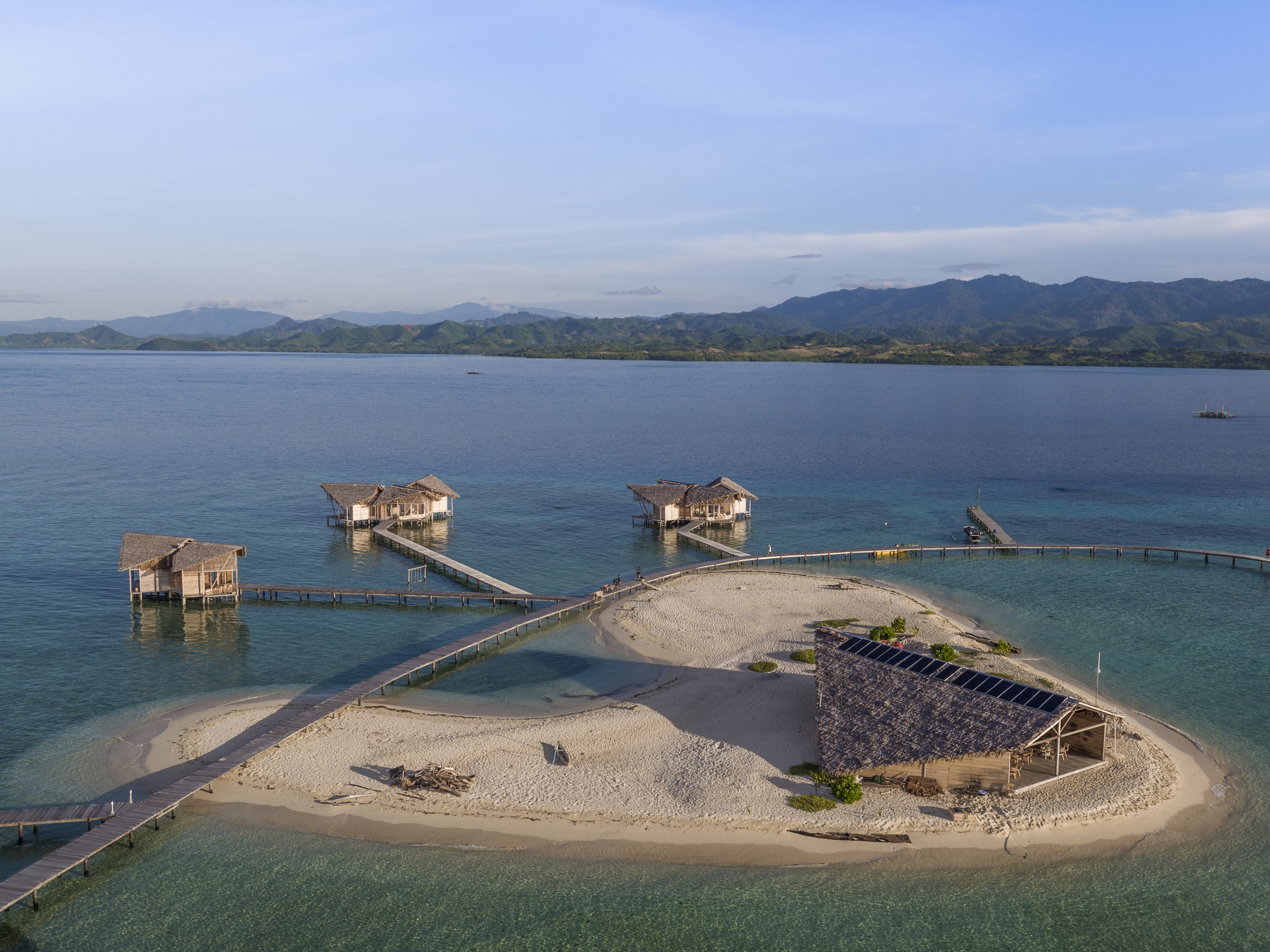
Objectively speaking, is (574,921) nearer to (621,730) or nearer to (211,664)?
(621,730)

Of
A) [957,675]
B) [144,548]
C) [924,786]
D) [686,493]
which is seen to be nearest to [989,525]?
[686,493]

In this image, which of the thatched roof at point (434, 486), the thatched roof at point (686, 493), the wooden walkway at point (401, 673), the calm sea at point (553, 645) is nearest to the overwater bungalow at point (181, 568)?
the calm sea at point (553, 645)

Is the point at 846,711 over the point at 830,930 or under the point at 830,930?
over

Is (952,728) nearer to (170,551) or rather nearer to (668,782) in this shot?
(668,782)

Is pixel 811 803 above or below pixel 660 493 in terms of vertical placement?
below

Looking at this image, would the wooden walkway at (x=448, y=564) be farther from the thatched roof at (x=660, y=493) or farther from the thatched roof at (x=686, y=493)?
the thatched roof at (x=686, y=493)

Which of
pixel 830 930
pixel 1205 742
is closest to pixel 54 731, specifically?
pixel 830 930

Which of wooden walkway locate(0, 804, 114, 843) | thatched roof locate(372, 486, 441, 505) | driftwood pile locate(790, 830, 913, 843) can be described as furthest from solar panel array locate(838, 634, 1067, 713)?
thatched roof locate(372, 486, 441, 505)
